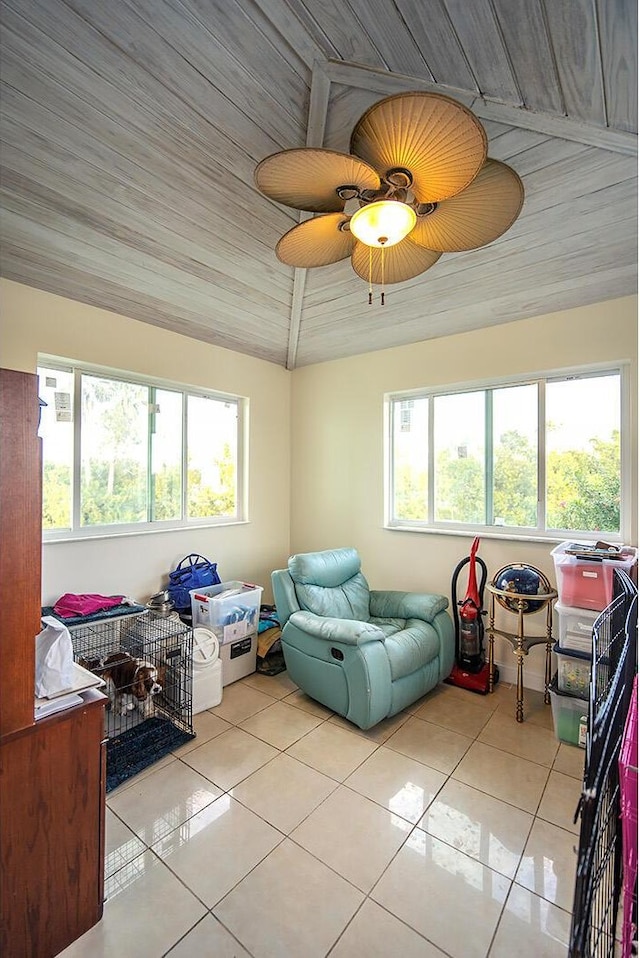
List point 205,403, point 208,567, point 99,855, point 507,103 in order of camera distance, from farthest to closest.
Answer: point 205,403 < point 208,567 < point 507,103 < point 99,855

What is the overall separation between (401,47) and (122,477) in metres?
2.90

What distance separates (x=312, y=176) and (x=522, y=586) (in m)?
2.57

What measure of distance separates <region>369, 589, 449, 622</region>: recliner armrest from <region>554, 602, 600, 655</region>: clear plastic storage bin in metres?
0.78

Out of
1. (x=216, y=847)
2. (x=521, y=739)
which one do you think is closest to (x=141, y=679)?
(x=216, y=847)

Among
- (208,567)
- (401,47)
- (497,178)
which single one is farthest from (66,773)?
(401,47)

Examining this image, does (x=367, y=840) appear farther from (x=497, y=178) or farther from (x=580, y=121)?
(x=580, y=121)

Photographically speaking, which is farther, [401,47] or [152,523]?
[152,523]

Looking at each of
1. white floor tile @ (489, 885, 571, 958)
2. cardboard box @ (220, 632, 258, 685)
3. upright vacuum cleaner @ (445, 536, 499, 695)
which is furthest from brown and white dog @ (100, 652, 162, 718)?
upright vacuum cleaner @ (445, 536, 499, 695)

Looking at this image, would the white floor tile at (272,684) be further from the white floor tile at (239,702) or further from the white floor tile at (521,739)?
the white floor tile at (521,739)

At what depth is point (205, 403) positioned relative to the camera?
12.4ft

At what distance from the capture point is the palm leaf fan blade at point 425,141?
121 centimetres

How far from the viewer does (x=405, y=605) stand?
317 cm

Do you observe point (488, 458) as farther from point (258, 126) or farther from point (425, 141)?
point (258, 126)

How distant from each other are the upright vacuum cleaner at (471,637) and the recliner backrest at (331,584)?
726 millimetres
